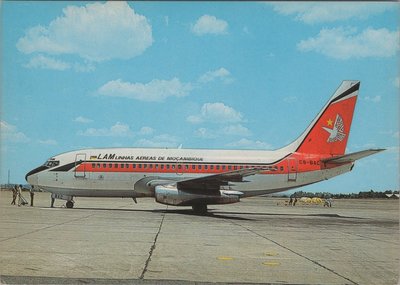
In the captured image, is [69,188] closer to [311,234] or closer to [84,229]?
[84,229]

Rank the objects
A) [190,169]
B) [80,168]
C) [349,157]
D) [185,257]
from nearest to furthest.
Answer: [185,257] → [349,157] → [80,168] → [190,169]

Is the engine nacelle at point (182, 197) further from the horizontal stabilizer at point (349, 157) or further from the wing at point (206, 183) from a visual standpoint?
the horizontal stabilizer at point (349, 157)

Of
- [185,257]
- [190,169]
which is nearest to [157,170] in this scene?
[190,169]

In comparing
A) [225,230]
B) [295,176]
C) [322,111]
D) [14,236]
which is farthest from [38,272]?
[322,111]

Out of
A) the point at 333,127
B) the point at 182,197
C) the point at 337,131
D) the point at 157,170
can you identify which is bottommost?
the point at 182,197

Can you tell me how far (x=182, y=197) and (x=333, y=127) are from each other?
10572mm

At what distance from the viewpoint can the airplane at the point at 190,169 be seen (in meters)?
24.8

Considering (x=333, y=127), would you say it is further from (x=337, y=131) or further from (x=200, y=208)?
(x=200, y=208)

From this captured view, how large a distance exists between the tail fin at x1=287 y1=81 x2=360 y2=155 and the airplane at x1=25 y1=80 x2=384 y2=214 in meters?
0.06

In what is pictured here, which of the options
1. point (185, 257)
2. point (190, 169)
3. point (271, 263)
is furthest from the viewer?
point (190, 169)

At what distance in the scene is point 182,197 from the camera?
22969mm

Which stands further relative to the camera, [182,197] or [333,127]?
[333,127]

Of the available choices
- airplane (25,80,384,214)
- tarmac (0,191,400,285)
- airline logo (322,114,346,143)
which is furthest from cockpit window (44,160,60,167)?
airline logo (322,114,346,143)

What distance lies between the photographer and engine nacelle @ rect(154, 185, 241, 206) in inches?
902
